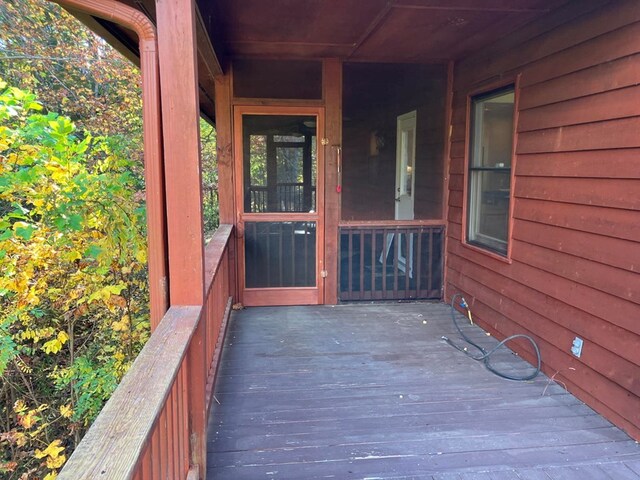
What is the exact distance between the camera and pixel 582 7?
2607mm

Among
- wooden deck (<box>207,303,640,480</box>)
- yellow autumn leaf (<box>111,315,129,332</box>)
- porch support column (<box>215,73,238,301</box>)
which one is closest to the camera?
wooden deck (<box>207,303,640,480</box>)

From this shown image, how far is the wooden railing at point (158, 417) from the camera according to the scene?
94cm

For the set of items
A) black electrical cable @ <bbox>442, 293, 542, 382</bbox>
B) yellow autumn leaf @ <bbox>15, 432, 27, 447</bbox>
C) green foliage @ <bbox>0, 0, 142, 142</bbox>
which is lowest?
yellow autumn leaf @ <bbox>15, 432, 27, 447</bbox>

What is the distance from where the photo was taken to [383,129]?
4410 mm

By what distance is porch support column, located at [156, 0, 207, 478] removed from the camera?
171 centimetres

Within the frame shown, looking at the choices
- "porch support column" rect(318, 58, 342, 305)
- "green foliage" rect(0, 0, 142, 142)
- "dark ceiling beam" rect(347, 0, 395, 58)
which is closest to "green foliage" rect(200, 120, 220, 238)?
"green foliage" rect(0, 0, 142, 142)

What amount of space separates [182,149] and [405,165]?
3.20m

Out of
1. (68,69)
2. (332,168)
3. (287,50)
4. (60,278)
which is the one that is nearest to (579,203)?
(332,168)

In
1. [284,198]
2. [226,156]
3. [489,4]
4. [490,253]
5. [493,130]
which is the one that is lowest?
[490,253]

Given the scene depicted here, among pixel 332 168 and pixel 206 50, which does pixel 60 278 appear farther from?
pixel 332 168

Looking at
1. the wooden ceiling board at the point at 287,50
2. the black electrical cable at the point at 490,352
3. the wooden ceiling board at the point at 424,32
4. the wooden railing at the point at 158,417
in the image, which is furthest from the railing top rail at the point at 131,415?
the wooden ceiling board at the point at 287,50

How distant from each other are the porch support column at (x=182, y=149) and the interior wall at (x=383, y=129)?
2.73m

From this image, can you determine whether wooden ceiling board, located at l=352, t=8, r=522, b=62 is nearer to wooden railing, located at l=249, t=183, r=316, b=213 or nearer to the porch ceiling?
the porch ceiling

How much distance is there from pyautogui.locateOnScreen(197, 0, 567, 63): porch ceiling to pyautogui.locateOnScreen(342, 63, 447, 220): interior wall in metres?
0.19
